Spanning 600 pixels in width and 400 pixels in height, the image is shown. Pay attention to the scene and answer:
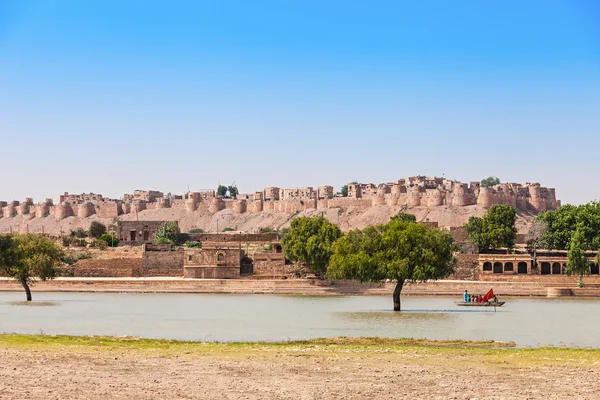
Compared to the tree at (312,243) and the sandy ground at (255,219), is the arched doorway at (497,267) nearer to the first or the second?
the tree at (312,243)

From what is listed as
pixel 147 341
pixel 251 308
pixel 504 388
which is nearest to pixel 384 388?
pixel 504 388

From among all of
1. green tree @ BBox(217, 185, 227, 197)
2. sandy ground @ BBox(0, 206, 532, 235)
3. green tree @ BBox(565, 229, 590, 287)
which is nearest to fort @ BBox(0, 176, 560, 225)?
sandy ground @ BBox(0, 206, 532, 235)

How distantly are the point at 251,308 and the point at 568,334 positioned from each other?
672 inches

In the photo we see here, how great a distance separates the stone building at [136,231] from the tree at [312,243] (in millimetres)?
25937

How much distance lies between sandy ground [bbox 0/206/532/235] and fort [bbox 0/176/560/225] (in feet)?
5.04

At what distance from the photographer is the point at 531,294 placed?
2259 inches

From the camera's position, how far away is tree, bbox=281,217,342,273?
61.8 metres

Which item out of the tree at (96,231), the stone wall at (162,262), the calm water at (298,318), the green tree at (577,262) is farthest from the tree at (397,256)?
the tree at (96,231)

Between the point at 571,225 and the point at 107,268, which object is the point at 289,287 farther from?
the point at 571,225

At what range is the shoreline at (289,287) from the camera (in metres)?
56.2

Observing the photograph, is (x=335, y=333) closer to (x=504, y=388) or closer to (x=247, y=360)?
(x=247, y=360)

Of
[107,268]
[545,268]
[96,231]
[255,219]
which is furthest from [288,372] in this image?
[255,219]

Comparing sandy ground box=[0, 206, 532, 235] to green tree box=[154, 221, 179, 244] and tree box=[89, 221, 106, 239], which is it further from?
green tree box=[154, 221, 179, 244]

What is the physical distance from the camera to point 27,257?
48688 mm
